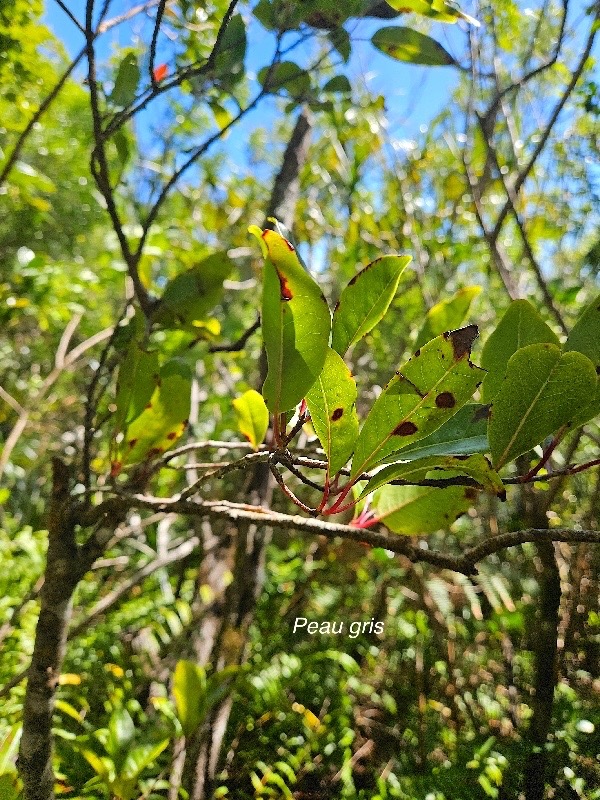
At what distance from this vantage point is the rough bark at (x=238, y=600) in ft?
2.55

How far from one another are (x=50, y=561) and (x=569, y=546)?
33.0 inches

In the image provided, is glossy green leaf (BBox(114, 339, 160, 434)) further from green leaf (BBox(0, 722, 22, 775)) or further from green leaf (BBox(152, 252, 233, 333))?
green leaf (BBox(0, 722, 22, 775))

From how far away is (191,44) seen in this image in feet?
2.41

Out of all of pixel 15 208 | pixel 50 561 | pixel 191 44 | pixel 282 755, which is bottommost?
pixel 282 755

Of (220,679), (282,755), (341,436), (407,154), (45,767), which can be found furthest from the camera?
(407,154)

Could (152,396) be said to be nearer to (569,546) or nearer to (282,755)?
(282,755)

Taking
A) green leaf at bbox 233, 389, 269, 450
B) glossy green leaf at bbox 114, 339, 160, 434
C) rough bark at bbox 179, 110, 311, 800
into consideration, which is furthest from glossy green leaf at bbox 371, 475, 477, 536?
rough bark at bbox 179, 110, 311, 800

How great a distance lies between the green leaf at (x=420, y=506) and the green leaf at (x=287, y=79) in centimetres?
46

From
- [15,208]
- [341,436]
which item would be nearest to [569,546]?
[341,436]

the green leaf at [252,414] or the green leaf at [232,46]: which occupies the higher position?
the green leaf at [232,46]

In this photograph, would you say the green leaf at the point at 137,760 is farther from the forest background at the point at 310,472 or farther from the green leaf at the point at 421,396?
the green leaf at the point at 421,396

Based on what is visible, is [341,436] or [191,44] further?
[191,44]

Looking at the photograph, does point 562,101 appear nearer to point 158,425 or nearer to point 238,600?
point 158,425

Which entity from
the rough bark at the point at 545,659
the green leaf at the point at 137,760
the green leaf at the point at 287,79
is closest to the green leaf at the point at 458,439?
the rough bark at the point at 545,659
